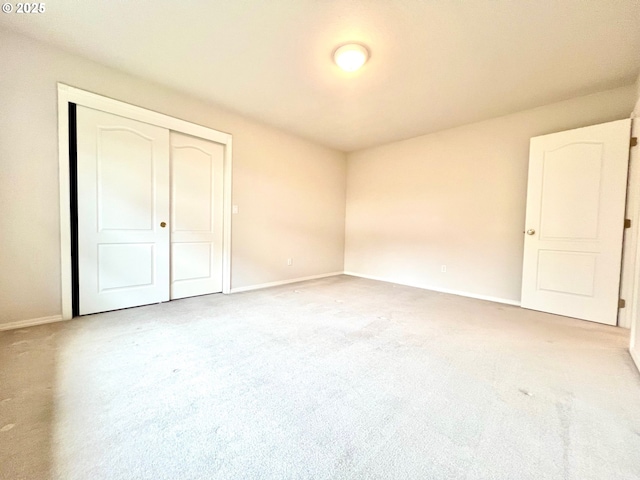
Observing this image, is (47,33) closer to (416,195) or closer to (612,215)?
(416,195)

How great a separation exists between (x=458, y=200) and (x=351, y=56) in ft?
8.79

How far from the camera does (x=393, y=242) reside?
15.4 feet

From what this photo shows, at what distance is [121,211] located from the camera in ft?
9.11

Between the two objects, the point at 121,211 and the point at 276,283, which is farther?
the point at 276,283

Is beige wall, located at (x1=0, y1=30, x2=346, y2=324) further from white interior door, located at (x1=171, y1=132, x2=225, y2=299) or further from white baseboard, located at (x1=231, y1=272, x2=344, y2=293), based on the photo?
white interior door, located at (x1=171, y1=132, x2=225, y2=299)

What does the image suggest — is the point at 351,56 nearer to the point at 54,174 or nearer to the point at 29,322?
the point at 54,174

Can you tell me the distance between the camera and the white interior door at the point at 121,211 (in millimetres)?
2588

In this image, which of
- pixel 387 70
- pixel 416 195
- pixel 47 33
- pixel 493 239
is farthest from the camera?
pixel 416 195

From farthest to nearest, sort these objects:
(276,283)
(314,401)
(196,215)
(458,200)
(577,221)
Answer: (276,283) → (458,200) → (196,215) → (577,221) → (314,401)

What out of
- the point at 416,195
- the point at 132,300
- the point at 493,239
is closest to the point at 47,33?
the point at 132,300

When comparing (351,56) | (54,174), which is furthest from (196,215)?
(351,56)

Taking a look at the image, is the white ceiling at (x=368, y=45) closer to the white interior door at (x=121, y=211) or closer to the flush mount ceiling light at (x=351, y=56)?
the flush mount ceiling light at (x=351, y=56)

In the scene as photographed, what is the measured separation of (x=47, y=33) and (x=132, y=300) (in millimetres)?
2541

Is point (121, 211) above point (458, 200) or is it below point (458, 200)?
below
